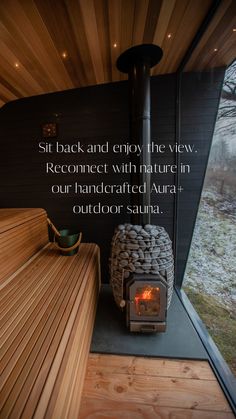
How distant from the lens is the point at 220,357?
1.37 meters

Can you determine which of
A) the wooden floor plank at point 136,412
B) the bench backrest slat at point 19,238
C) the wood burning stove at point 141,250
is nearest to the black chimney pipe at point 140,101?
the wood burning stove at point 141,250

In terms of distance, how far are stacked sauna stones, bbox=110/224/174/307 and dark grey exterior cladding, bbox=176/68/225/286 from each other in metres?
0.63

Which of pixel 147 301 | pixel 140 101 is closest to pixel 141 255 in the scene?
pixel 147 301

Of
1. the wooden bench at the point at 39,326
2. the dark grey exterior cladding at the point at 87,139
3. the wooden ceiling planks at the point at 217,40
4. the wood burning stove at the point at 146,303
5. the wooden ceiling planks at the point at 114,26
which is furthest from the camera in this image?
the dark grey exterior cladding at the point at 87,139

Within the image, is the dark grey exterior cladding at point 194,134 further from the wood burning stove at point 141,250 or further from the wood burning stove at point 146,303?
the wood burning stove at point 146,303

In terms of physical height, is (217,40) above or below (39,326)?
above

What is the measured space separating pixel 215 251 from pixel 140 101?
139cm

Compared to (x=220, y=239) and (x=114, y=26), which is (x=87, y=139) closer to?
(x=114, y=26)

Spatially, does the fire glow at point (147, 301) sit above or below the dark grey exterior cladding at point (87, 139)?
below

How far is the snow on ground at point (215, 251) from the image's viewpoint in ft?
4.67

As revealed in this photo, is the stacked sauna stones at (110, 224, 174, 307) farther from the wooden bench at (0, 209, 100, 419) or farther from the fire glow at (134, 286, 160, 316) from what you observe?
the wooden bench at (0, 209, 100, 419)

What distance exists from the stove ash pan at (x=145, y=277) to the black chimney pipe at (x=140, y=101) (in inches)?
8.5

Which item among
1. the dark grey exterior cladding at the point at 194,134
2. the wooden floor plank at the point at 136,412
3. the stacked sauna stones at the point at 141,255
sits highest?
the dark grey exterior cladding at the point at 194,134

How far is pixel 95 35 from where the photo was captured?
1423mm
